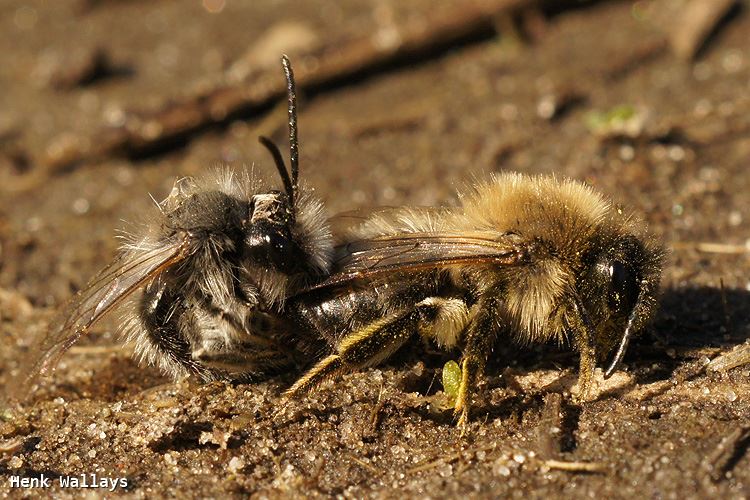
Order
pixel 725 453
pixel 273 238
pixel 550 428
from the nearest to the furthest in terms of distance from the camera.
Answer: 1. pixel 725 453
2. pixel 550 428
3. pixel 273 238

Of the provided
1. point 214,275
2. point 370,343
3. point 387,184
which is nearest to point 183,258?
point 214,275

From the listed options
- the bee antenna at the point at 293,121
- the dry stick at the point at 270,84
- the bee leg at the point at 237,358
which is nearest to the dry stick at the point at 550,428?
the bee leg at the point at 237,358

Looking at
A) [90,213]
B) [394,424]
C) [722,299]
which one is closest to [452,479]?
[394,424]

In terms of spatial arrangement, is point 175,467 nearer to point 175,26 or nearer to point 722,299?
point 722,299

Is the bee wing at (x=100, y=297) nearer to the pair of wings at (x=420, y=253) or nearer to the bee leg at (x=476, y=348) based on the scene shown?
the pair of wings at (x=420, y=253)

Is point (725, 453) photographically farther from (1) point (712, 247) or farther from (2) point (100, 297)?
(2) point (100, 297)

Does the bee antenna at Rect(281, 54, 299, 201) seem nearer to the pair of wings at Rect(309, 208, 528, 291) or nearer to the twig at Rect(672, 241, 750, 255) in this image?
the pair of wings at Rect(309, 208, 528, 291)

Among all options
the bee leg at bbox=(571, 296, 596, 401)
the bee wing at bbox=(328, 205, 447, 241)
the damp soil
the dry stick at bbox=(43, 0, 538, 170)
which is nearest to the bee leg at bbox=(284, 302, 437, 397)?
the damp soil

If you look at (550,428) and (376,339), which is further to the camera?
(376,339)
